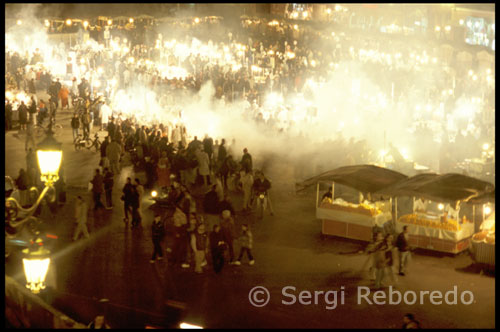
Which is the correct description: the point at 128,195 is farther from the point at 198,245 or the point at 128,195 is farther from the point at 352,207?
the point at 352,207

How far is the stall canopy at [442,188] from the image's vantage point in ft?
49.9

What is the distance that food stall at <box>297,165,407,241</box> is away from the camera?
16.2 metres

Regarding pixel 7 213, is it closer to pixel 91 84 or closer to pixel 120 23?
pixel 91 84

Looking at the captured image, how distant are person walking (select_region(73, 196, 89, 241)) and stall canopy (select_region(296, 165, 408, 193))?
4788mm

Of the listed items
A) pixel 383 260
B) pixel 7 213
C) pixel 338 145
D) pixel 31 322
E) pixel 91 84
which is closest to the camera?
pixel 7 213

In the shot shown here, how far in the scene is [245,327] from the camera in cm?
1149

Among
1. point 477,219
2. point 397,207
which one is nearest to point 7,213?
point 397,207

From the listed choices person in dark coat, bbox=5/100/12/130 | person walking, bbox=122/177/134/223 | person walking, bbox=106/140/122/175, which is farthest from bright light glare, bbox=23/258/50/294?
person in dark coat, bbox=5/100/12/130

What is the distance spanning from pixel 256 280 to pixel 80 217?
14.3 ft

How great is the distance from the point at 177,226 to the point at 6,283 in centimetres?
406

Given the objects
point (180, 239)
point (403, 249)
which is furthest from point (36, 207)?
point (403, 249)

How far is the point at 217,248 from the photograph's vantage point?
13.9m

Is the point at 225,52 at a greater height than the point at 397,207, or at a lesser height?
greater

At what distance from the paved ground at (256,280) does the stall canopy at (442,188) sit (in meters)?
1.19
